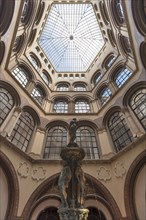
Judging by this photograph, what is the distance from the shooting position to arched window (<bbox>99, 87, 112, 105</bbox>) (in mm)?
17923

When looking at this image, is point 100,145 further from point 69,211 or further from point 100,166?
point 69,211

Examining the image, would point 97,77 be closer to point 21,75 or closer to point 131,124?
point 21,75

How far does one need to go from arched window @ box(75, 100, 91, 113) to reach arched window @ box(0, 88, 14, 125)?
20.3 ft

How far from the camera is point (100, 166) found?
12258mm

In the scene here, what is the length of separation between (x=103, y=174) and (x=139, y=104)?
5.23 meters

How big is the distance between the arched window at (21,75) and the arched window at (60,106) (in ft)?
11.0

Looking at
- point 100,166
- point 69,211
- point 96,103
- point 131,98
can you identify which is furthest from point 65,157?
point 96,103

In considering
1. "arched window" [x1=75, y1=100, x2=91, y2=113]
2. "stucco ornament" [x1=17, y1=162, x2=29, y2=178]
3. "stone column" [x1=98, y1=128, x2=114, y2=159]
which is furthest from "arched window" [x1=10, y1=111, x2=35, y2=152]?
"stone column" [x1=98, y1=128, x2=114, y2=159]

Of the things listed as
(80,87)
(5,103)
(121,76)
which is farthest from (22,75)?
(121,76)

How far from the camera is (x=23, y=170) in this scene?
37.6 ft

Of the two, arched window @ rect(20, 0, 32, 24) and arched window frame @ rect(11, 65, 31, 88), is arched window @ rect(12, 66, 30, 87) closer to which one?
arched window frame @ rect(11, 65, 31, 88)

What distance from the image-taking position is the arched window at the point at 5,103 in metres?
13.1

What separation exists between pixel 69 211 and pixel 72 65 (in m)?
22.0

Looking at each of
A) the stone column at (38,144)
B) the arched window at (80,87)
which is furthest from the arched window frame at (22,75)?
the arched window at (80,87)
